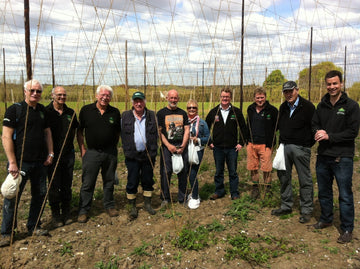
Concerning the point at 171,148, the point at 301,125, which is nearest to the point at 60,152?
the point at 171,148

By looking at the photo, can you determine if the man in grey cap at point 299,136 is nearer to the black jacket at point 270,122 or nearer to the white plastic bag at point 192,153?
the black jacket at point 270,122

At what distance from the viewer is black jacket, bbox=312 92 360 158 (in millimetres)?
2801

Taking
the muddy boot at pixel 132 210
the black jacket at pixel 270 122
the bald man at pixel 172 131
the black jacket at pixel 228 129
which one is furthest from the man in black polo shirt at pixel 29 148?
the black jacket at pixel 270 122

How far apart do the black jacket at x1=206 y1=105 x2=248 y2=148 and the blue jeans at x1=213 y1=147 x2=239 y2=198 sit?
101 millimetres

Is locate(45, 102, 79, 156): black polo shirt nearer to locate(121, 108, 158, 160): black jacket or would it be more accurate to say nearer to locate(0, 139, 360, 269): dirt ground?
locate(121, 108, 158, 160): black jacket

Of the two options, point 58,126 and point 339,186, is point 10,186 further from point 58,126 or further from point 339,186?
point 339,186

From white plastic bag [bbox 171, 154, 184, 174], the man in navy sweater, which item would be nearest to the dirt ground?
white plastic bag [bbox 171, 154, 184, 174]

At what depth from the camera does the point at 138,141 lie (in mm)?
3508

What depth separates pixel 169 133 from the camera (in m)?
3.73

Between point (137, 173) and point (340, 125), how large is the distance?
8.32 feet

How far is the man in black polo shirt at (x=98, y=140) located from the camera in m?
3.38

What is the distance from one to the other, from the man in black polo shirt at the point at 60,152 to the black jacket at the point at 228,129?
2.04 m

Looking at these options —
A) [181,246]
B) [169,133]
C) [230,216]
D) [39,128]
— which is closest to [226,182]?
[230,216]

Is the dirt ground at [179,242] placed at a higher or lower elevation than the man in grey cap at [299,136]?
lower
